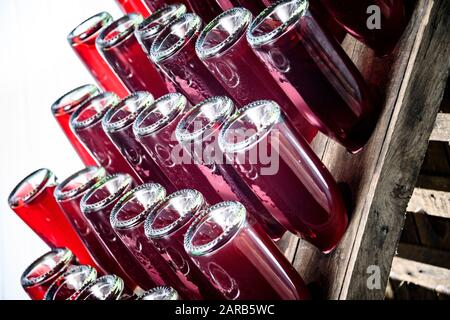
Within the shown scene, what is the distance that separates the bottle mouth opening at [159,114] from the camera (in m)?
0.82

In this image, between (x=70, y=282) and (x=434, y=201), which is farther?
(x=434, y=201)

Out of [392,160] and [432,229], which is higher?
[392,160]

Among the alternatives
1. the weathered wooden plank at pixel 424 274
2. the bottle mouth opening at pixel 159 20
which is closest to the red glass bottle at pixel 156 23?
the bottle mouth opening at pixel 159 20

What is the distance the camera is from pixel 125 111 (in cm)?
95

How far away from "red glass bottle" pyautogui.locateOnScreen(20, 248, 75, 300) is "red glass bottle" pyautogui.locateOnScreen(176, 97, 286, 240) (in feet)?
1.13

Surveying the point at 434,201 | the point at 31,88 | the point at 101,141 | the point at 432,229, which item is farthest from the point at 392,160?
the point at 31,88

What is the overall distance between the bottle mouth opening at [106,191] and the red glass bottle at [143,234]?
0.03m

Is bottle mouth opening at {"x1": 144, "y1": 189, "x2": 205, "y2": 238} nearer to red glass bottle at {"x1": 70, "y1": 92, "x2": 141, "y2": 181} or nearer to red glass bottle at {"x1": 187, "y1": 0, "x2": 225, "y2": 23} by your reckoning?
red glass bottle at {"x1": 70, "y1": 92, "x2": 141, "y2": 181}

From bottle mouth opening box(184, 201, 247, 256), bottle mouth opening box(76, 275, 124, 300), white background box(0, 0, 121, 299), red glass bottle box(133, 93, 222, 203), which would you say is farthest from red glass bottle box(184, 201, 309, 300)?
white background box(0, 0, 121, 299)

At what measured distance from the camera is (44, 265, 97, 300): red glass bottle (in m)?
0.97

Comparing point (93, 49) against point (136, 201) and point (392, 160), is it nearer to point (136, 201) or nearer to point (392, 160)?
point (136, 201)

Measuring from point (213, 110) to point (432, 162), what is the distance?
1020 mm

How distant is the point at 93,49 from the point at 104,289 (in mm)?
417
